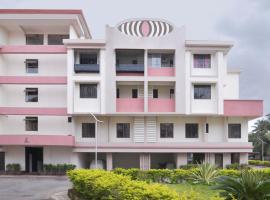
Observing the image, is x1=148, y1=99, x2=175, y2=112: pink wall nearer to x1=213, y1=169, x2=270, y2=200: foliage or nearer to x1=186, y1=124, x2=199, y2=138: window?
x1=186, y1=124, x2=199, y2=138: window

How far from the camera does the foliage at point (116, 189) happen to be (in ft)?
26.4

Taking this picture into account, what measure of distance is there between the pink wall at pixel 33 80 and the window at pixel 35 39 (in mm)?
3811

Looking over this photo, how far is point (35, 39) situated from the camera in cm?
3781

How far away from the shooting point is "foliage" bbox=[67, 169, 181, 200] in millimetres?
8055

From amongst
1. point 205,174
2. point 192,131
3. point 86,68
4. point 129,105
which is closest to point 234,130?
point 192,131

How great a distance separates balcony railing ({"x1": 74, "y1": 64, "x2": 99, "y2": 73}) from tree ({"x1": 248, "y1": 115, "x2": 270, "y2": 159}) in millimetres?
38692

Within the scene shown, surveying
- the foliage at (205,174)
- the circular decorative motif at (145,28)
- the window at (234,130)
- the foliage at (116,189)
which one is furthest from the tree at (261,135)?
the foliage at (116,189)

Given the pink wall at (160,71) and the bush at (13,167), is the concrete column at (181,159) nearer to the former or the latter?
the pink wall at (160,71)

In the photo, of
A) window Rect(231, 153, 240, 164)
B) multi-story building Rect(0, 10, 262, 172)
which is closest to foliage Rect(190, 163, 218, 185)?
multi-story building Rect(0, 10, 262, 172)

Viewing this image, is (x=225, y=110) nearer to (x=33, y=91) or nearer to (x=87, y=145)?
(x=87, y=145)

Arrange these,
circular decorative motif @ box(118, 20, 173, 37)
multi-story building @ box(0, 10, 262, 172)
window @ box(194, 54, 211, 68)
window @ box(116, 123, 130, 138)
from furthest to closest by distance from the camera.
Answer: window @ box(116, 123, 130, 138)
window @ box(194, 54, 211, 68)
circular decorative motif @ box(118, 20, 173, 37)
multi-story building @ box(0, 10, 262, 172)

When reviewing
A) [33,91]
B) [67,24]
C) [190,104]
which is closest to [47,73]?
[33,91]

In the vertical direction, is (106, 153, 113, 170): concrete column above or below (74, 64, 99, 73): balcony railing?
below

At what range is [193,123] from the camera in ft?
122
